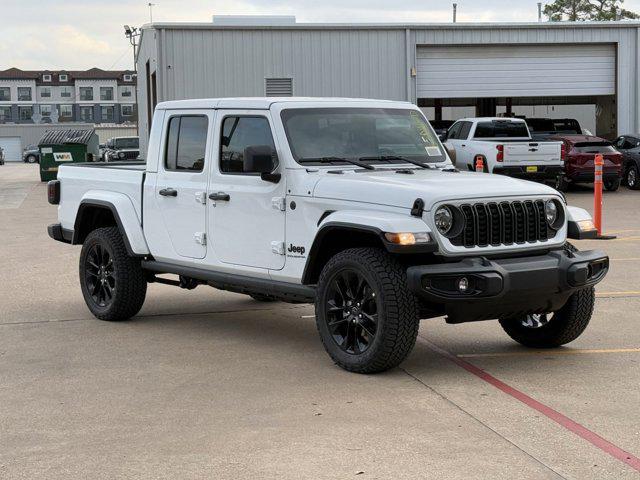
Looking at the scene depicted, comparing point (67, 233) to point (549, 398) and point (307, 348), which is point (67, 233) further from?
point (549, 398)

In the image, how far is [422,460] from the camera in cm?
504

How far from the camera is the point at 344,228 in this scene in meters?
6.81

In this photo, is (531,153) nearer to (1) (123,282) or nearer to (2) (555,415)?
(1) (123,282)

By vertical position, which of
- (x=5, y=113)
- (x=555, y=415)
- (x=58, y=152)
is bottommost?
(x=555, y=415)

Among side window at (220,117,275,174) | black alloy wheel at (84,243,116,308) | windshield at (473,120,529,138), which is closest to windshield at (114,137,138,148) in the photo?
windshield at (473,120,529,138)

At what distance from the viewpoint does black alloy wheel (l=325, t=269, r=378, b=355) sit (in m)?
6.77

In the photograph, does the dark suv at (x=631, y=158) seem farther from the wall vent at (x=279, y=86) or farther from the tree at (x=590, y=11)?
the tree at (x=590, y=11)

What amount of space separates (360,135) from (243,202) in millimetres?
1015

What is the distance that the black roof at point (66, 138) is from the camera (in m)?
38.9

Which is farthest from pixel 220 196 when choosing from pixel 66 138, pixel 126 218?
pixel 66 138

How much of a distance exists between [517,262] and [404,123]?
1.87 metres

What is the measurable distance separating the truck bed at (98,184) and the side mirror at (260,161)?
5.94 ft

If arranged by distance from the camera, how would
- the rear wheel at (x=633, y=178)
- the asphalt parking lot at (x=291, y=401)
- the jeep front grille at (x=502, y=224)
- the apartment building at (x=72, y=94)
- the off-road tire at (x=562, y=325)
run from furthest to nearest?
the apartment building at (x=72, y=94) → the rear wheel at (x=633, y=178) → the off-road tire at (x=562, y=325) → the jeep front grille at (x=502, y=224) → the asphalt parking lot at (x=291, y=401)

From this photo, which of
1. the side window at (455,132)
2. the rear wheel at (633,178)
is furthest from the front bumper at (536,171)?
the rear wheel at (633,178)
